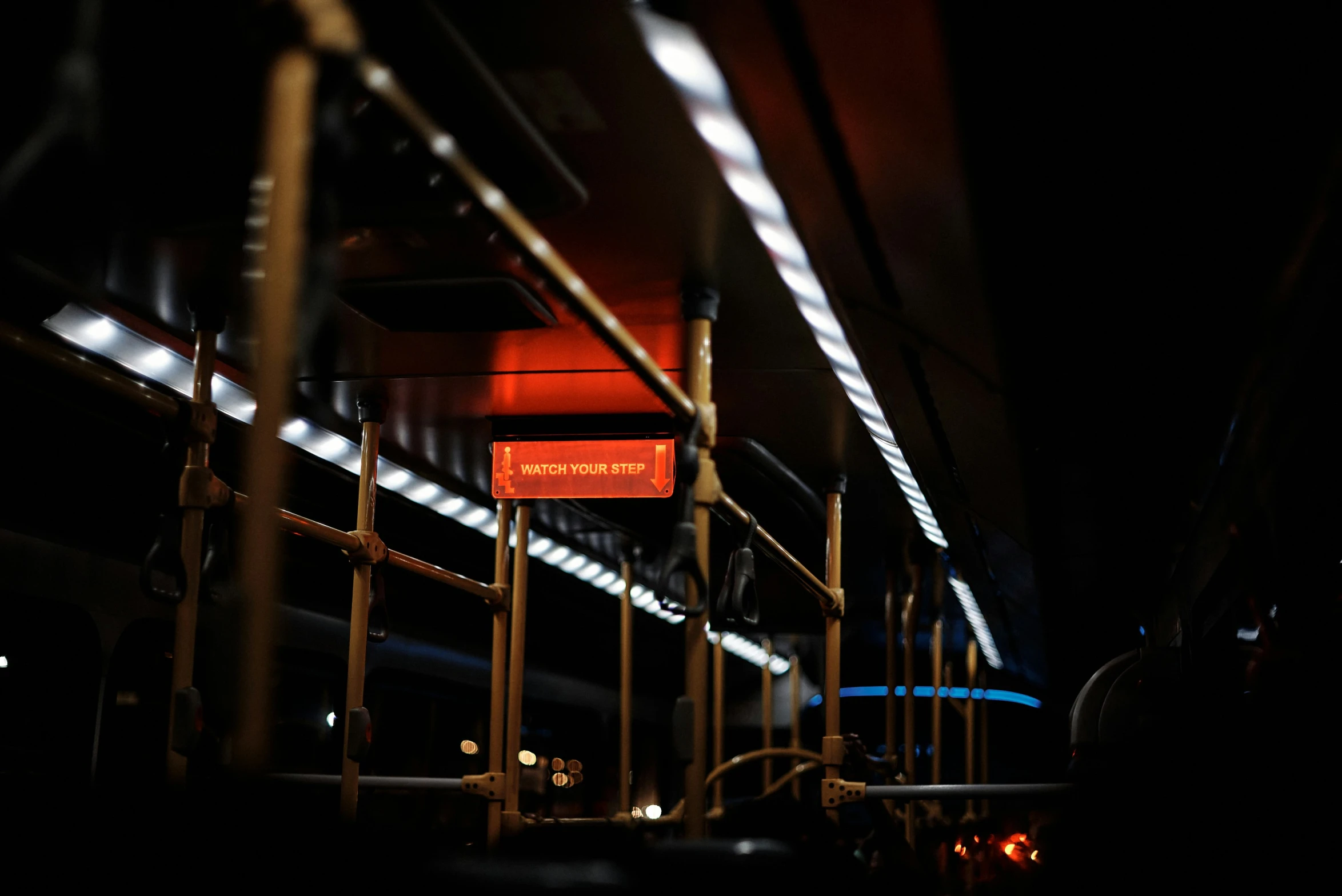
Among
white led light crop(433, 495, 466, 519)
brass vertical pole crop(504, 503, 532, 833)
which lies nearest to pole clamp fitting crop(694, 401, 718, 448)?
brass vertical pole crop(504, 503, 532, 833)

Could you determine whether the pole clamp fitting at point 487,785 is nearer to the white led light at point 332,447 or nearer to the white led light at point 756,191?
the white led light at point 332,447

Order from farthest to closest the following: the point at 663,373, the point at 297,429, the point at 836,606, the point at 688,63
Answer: the point at 297,429 → the point at 836,606 → the point at 663,373 → the point at 688,63

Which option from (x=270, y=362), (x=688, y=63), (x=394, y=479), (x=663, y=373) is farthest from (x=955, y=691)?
(x=270, y=362)

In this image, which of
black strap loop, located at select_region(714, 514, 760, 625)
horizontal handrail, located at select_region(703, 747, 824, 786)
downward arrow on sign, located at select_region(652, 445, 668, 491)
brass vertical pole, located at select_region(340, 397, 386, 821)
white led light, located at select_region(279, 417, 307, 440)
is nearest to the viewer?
black strap loop, located at select_region(714, 514, 760, 625)

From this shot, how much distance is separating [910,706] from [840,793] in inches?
→ 113

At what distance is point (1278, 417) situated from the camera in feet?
12.9

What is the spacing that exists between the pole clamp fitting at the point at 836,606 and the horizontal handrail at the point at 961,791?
2.32ft

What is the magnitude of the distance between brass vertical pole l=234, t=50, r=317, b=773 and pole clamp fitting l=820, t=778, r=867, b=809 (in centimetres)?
370

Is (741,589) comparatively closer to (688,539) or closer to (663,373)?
(663,373)

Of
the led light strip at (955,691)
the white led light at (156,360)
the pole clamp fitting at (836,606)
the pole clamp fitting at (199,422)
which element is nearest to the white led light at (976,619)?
the led light strip at (955,691)

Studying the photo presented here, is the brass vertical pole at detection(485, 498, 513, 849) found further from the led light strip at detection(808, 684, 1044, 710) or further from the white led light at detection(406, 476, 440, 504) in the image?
the led light strip at detection(808, 684, 1044, 710)

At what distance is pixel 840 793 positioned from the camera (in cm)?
498

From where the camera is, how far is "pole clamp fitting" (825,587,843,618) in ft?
17.2

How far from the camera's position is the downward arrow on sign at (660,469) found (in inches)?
205
